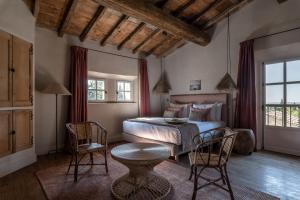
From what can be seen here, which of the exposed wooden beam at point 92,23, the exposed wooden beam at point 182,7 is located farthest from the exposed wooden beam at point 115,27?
the exposed wooden beam at point 182,7

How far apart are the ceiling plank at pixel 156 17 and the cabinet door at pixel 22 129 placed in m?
2.26

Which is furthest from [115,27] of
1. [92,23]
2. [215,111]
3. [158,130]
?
[215,111]

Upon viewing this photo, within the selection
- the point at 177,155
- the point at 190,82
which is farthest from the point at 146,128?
the point at 190,82

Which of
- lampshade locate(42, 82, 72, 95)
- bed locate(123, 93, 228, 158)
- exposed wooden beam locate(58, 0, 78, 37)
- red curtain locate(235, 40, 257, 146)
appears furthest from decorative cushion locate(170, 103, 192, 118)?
exposed wooden beam locate(58, 0, 78, 37)

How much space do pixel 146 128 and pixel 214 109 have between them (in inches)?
69.7

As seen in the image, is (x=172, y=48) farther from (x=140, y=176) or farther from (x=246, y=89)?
(x=140, y=176)

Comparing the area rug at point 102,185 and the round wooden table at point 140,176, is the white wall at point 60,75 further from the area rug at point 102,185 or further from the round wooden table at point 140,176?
the round wooden table at point 140,176

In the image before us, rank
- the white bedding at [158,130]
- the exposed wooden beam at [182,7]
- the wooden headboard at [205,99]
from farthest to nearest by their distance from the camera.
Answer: the wooden headboard at [205,99] < the exposed wooden beam at [182,7] < the white bedding at [158,130]

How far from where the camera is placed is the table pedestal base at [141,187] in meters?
2.04

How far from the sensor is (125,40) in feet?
15.7

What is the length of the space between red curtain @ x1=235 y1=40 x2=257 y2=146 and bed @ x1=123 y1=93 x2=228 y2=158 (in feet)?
1.30

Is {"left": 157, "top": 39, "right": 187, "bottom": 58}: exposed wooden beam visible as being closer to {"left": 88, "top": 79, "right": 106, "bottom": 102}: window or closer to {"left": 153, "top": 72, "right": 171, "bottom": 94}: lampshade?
{"left": 153, "top": 72, "right": 171, "bottom": 94}: lampshade

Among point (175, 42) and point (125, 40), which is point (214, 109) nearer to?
point (175, 42)

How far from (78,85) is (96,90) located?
712 millimetres
